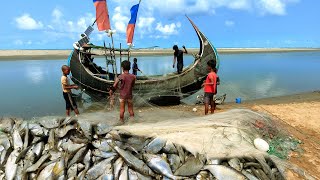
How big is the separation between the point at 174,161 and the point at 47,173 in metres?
2.32

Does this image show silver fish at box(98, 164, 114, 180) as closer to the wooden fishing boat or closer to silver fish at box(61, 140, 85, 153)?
silver fish at box(61, 140, 85, 153)

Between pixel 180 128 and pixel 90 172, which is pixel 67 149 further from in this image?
pixel 180 128

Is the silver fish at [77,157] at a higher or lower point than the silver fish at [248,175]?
higher

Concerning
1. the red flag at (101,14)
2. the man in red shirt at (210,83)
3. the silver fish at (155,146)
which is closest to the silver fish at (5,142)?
the silver fish at (155,146)

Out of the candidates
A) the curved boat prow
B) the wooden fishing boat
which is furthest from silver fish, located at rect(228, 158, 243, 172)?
the curved boat prow

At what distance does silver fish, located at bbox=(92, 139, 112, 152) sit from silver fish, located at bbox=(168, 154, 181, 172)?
44.3 inches

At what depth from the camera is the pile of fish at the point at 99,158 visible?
229 inches

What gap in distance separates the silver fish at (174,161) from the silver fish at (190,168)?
0.11m

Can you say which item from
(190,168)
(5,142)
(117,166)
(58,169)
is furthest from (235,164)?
(5,142)

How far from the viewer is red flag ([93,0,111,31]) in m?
14.7

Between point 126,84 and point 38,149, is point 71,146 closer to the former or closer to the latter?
point 38,149

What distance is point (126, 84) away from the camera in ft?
29.3

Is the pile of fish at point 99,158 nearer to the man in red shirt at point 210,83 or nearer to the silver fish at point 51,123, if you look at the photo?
the silver fish at point 51,123

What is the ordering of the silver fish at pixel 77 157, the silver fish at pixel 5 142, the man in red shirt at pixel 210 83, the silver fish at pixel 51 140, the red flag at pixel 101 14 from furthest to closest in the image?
the red flag at pixel 101 14
the man in red shirt at pixel 210 83
the silver fish at pixel 5 142
the silver fish at pixel 51 140
the silver fish at pixel 77 157
